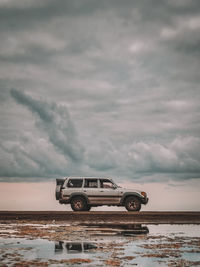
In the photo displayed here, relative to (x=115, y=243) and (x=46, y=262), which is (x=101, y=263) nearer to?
(x=46, y=262)

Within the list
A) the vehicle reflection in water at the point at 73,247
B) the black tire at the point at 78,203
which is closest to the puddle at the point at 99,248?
the vehicle reflection in water at the point at 73,247

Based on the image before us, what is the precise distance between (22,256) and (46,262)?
929mm

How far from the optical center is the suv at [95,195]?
2189cm

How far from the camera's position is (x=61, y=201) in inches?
864

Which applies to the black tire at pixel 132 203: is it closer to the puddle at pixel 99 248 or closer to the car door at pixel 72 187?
the car door at pixel 72 187

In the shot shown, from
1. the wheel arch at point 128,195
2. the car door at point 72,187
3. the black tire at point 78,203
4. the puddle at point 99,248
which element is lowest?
the puddle at point 99,248

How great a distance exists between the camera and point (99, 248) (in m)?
9.82

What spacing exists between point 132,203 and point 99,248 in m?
12.3

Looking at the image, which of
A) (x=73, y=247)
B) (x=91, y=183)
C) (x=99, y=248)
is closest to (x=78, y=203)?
(x=91, y=183)

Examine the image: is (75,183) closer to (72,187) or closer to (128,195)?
(72,187)

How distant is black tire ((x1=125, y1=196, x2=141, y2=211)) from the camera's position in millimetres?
21906

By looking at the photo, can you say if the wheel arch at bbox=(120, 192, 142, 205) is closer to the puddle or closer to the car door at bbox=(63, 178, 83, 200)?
the car door at bbox=(63, 178, 83, 200)

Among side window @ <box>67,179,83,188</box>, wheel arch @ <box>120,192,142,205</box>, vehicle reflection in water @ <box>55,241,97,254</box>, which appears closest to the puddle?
vehicle reflection in water @ <box>55,241,97,254</box>

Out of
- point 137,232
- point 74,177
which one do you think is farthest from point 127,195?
point 137,232
